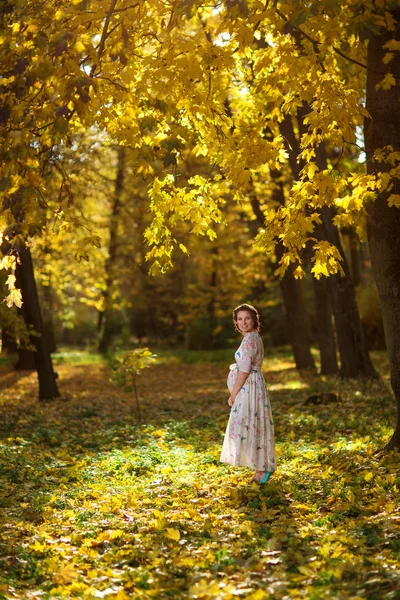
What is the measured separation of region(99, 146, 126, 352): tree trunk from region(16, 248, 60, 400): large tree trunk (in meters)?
9.68

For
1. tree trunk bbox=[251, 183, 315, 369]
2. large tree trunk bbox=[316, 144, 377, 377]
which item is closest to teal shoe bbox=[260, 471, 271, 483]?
large tree trunk bbox=[316, 144, 377, 377]

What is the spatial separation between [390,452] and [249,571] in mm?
3631

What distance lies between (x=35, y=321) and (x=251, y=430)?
952 cm

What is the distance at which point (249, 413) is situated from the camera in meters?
7.56

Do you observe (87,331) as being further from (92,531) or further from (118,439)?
(92,531)

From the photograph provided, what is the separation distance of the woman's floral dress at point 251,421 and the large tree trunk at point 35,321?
9.09 meters

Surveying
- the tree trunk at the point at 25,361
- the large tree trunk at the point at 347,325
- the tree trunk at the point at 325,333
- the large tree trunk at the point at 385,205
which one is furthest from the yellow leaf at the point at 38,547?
the tree trunk at the point at 25,361

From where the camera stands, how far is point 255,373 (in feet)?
25.1

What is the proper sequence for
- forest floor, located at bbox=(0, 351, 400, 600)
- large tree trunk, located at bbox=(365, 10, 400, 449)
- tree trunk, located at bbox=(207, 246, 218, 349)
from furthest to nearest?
tree trunk, located at bbox=(207, 246, 218, 349) → large tree trunk, located at bbox=(365, 10, 400, 449) → forest floor, located at bbox=(0, 351, 400, 600)

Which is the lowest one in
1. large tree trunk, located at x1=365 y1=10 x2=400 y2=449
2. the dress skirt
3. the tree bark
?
the dress skirt

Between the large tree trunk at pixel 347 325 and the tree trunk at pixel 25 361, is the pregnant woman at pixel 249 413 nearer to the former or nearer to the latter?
the large tree trunk at pixel 347 325

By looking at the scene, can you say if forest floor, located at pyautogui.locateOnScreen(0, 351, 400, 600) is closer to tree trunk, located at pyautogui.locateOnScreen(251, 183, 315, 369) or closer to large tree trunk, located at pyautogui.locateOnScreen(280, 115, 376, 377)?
large tree trunk, located at pyautogui.locateOnScreen(280, 115, 376, 377)

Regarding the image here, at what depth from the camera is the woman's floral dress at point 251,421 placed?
297 inches

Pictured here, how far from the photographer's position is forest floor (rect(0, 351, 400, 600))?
5035 mm
